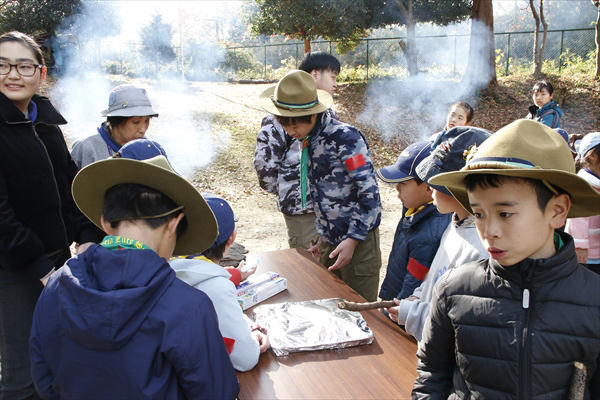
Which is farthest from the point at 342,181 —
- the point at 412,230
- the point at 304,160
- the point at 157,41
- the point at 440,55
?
the point at 157,41

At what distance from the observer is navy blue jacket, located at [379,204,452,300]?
2.11 metres

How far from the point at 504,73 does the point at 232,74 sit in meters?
12.2

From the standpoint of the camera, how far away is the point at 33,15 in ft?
50.4

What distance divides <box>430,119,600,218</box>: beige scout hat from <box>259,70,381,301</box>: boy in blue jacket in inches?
59.8

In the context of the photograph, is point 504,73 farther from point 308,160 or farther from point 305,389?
point 305,389

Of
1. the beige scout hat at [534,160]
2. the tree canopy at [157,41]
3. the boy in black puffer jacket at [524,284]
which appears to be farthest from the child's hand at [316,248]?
the tree canopy at [157,41]

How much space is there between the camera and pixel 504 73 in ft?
55.2

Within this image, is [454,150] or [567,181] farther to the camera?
[454,150]

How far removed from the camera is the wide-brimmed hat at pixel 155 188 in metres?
1.32

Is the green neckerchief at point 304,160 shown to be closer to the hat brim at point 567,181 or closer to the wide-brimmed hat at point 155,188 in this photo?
the wide-brimmed hat at point 155,188

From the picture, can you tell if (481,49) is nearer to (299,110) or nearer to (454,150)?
(299,110)

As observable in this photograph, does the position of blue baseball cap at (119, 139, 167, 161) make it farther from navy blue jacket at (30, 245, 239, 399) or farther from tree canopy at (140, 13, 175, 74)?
tree canopy at (140, 13, 175, 74)

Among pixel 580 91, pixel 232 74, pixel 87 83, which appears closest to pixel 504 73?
pixel 580 91

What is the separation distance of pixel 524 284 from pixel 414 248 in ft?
3.25
